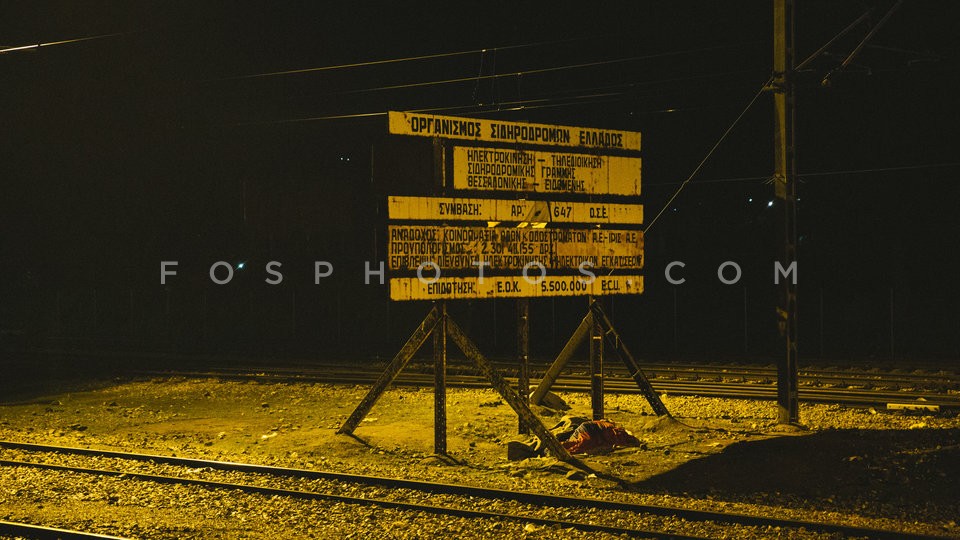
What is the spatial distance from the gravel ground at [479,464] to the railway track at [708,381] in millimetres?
1257

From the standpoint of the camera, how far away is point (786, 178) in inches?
540

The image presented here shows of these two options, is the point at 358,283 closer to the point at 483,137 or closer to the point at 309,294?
the point at 309,294

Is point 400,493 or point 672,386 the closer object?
point 400,493

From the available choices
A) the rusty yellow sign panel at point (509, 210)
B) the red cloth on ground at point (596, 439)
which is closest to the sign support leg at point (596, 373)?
the red cloth on ground at point (596, 439)

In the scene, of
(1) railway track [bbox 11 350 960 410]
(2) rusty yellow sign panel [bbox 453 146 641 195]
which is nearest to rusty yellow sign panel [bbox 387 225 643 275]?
(2) rusty yellow sign panel [bbox 453 146 641 195]

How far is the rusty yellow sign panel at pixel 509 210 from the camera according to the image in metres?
12.4

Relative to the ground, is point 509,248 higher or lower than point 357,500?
higher

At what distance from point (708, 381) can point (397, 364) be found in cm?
1027

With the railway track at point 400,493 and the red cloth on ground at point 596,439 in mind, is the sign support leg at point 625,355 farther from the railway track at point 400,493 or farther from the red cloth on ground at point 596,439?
the railway track at point 400,493

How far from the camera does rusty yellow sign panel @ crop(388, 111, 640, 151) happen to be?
12297 mm

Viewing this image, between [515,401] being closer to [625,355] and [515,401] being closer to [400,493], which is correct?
[400,493]

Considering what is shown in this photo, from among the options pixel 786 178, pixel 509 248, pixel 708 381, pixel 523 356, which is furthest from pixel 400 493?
pixel 708 381

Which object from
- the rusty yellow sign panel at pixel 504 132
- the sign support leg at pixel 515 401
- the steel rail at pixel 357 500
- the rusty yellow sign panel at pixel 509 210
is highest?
the rusty yellow sign panel at pixel 504 132

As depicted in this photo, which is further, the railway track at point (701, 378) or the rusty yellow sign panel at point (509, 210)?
the railway track at point (701, 378)
